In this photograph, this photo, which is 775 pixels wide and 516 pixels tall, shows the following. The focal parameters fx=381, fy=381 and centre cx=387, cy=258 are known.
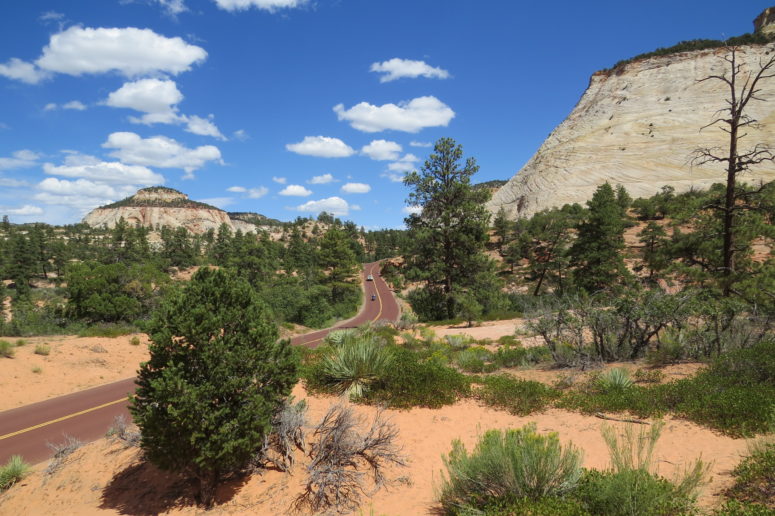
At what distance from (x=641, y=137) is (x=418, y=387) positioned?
234ft

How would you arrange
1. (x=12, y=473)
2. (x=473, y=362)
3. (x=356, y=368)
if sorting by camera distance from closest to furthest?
(x=12, y=473), (x=356, y=368), (x=473, y=362)

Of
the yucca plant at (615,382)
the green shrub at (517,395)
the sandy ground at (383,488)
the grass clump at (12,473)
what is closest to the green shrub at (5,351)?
the grass clump at (12,473)

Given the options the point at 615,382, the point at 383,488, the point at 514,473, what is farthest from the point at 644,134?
the point at 383,488

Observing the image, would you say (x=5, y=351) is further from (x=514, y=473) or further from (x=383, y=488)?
(x=514, y=473)

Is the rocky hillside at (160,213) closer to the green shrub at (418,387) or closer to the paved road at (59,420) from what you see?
the paved road at (59,420)

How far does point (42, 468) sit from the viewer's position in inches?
272

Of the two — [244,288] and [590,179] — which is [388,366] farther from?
[590,179]

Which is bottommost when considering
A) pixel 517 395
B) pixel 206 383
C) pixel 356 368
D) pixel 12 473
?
pixel 12 473

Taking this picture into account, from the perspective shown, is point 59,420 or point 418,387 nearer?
point 418,387

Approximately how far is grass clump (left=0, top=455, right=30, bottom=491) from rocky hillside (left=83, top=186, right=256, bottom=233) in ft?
498

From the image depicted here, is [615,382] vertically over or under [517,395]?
over

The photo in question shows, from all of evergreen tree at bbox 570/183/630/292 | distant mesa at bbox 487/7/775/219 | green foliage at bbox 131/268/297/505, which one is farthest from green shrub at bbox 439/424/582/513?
distant mesa at bbox 487/7/775/219

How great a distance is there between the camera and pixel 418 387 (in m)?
7.73

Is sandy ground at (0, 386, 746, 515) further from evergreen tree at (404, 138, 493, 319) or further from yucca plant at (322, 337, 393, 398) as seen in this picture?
evergreen tree at (404, 138, 493, 319)
